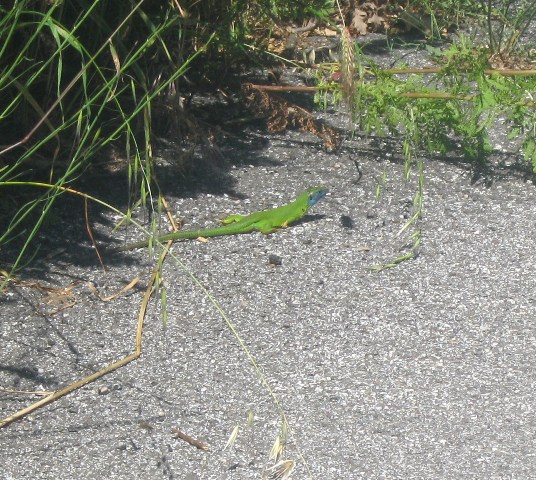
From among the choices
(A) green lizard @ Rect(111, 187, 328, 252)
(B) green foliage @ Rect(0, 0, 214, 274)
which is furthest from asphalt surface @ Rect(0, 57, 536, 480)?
(B) green foliage @ Rect(0, 0, 214, 274)

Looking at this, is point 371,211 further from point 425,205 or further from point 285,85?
point 285,85

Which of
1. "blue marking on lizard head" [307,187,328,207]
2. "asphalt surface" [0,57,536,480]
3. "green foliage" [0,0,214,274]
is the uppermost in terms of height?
"green foliage" [0,0,214,274]

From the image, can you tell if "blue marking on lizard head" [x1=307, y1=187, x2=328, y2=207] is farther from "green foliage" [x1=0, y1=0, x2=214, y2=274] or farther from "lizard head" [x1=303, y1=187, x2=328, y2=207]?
"green foliage" [x1=0, y1=0, x2=214, y2=274]

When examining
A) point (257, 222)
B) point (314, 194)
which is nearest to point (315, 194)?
point (314, 194)

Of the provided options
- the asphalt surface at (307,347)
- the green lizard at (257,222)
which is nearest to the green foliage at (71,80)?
the green lizard at (257,222)

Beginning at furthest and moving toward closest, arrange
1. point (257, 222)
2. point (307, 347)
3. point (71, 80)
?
point (71, 80) → point (257, 222) → point (307, 347)

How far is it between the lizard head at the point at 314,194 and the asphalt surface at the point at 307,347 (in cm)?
10

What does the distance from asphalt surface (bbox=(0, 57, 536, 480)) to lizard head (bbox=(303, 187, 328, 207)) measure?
95 mm

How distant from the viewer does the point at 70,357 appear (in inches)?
144

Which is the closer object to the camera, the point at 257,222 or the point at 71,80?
the point at 257,222

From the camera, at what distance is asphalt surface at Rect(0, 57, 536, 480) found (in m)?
3.28

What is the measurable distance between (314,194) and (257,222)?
325 millimetres

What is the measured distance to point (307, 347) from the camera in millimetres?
3746

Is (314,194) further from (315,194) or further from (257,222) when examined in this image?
(257,222)
